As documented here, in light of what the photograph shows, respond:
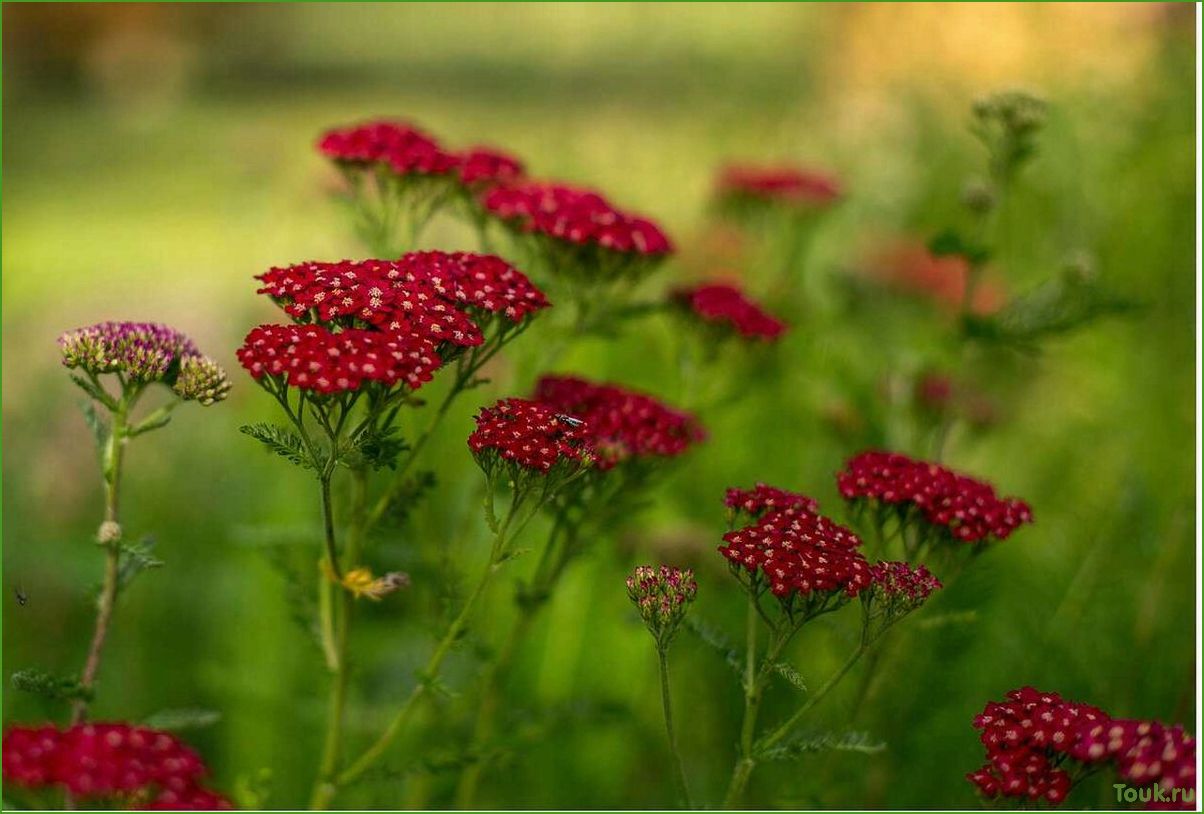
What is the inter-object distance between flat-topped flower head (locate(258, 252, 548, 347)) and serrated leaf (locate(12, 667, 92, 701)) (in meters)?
0.52

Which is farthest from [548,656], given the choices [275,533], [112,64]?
[112,64]

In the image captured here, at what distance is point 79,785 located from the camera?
1220 mm

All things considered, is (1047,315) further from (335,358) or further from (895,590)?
(335,358)

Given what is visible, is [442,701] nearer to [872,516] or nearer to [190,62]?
[872,516]

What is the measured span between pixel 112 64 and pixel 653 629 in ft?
21.1

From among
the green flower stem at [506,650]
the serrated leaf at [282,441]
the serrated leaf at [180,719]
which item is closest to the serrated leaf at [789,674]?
the green flower stem at [506,650]

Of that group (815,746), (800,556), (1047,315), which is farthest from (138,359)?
(1047,315)

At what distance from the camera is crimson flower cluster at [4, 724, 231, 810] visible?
123 cm

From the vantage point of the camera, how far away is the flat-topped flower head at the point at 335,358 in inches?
53.1

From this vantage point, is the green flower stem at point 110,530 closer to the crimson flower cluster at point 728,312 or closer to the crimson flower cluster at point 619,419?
the crimson flower cluster at point 619,419

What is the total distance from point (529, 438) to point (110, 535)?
54 centimetres

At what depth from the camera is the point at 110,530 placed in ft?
4.95

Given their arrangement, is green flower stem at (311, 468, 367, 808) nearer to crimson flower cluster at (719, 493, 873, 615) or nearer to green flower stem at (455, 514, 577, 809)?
green flower stem at (455, 514, 577, 809)

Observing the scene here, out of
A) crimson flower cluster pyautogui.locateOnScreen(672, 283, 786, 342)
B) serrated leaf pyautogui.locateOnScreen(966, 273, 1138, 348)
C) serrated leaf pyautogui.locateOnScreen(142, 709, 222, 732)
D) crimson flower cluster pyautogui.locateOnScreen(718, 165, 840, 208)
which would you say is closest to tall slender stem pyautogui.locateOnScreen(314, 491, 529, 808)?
serrated leaf pyautogui.locateOnScreen(142, 709, 222, 732)
